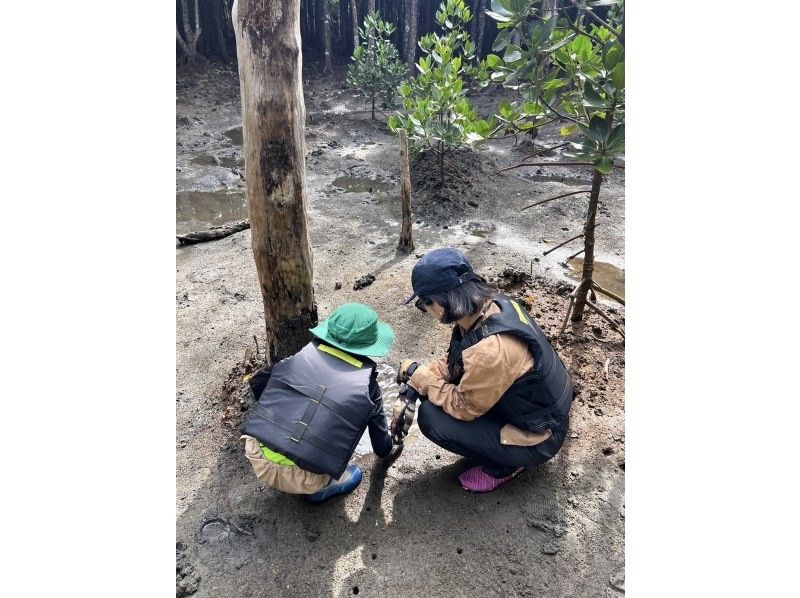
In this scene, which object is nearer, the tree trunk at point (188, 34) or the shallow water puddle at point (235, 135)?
the shallow water puddle at point (235, 135)

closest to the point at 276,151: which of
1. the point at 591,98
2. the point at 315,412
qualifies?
the point at 315,412

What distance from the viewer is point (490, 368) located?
2.26m

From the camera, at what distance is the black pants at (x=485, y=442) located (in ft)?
8.32

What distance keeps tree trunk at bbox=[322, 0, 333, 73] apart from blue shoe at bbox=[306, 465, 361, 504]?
13892mm

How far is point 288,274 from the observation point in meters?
3.07

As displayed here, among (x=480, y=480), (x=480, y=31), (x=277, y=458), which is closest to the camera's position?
(x=277, y=458)

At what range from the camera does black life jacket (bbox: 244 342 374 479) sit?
7.43ft

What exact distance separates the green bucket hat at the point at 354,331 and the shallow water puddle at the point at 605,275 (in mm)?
3285

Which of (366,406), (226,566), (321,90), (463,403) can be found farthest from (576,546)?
(321,90)

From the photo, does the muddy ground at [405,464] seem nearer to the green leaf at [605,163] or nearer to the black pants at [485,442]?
the black pants at [485,442]

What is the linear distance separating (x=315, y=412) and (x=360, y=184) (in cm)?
645

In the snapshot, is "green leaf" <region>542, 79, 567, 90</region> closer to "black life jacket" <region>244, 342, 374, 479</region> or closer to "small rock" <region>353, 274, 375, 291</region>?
"black life jacket" <region>244, 342, 374, 479</region>

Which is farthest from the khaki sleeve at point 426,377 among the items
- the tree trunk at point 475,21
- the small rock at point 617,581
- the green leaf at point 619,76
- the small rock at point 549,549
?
the tree trunk at point 475,21

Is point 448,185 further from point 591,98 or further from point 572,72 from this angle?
point 591,98
